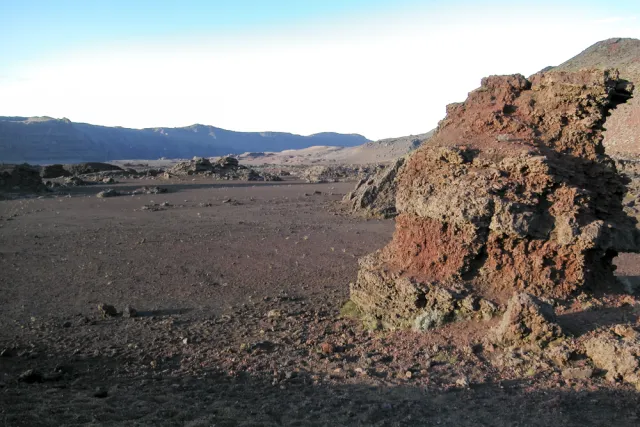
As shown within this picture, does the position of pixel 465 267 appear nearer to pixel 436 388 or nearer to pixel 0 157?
pixel 436 388

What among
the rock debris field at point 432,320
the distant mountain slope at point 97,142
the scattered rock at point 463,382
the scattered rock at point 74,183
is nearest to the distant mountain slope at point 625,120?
the rock debris field at point 432,320

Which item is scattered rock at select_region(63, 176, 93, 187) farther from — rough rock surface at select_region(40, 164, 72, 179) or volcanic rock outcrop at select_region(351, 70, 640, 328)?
volcanic rock outcrop at select_region(351, 70, 640, 328)

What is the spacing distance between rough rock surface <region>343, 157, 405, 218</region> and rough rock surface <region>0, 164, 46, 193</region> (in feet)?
62.9

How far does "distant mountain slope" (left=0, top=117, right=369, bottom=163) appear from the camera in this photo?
95188mm

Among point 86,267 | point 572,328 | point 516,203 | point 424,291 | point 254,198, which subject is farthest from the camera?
point 254,198

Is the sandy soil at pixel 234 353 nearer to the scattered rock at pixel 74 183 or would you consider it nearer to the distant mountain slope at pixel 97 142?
the scattered rock at pixel 74 183

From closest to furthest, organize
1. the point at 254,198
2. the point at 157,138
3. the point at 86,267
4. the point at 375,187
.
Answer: the point at 86,267 < the point at 375,187 < the point at 254,198 < the point at 157,138

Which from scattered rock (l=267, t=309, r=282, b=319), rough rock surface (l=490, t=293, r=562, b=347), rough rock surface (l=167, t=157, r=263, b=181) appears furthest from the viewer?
rough rock surface (l=167, t=157, r=263, b=181)

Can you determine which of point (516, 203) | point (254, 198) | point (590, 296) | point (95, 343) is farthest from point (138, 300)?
point (254, 198)

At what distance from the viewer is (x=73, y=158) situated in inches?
3907

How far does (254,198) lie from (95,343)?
59.2ft

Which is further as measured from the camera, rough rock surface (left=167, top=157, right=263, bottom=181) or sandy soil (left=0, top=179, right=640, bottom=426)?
rough rock surface (left=167, top=157, right=263, bottom=181)

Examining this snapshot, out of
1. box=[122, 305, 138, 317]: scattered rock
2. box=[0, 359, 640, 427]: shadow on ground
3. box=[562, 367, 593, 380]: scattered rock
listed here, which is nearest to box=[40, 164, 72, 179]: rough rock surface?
box=[122, 305, 138, 317]: scattered rock

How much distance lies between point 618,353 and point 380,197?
14294mm
